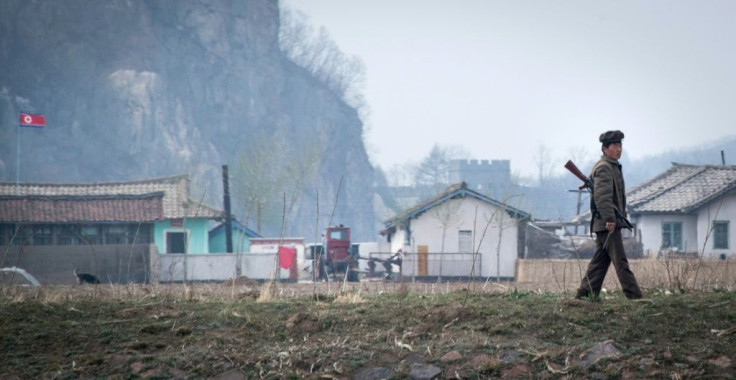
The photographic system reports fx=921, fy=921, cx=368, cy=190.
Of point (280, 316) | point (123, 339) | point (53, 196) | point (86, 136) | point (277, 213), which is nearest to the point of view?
point (123, 339)

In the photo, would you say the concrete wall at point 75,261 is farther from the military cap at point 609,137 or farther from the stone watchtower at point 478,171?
the stone watchtower at point 478,171

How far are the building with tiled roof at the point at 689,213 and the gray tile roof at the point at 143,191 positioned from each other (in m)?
23.4

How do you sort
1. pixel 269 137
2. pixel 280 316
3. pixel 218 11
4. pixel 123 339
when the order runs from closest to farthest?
1. pixel 123 339
2. pixel 280 316
3. pixel 269 137
4. pixel 218 11

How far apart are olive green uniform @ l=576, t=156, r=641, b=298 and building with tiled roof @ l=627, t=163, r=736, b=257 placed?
40.1 meters

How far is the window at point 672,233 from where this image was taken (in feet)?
167

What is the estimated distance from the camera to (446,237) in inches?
1875

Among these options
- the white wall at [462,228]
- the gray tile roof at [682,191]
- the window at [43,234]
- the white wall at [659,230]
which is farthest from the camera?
the white wall at [659,230]

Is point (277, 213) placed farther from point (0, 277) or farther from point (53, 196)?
point (0, 277)

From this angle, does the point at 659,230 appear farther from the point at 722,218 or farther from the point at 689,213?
the point at 722,218

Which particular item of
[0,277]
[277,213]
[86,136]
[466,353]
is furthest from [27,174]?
[466,353]

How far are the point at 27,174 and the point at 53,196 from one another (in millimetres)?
46230

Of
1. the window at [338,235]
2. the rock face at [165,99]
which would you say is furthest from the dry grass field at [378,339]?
the rock face at [165,99]

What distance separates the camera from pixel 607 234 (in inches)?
381

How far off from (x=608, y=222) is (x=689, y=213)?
4338cm
